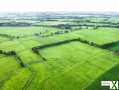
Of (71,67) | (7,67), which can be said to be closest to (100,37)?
(71,67)

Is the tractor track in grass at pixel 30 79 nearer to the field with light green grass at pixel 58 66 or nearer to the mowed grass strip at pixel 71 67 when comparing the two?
the field with light green grass at pixel 58 66

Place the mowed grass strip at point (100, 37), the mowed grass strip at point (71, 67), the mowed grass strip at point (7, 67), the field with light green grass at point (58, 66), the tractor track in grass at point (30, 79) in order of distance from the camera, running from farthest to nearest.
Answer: the mowed grass strip at point (100, 37), the mowed grass strip at point (7, 67), the field with light green grass at point (58, 66), the mowed grass strip at point (71, 67), the tractor track in grass at point (30, 79)

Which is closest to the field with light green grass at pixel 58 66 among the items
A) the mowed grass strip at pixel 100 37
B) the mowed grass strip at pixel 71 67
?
the mowed grass strip at pixel 71 67

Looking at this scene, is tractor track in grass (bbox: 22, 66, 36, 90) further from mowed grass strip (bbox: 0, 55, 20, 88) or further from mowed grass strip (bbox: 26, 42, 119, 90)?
mowed grass strip (bbox: 0, 55, 20, 88)

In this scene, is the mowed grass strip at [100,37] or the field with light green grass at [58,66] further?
the mowed grass strip at [100,37]

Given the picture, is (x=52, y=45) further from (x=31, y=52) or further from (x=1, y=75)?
(x=1, y=75)

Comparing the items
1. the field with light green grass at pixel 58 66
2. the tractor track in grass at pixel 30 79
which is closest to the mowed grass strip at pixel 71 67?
the field with light green grass at pixel 58 66

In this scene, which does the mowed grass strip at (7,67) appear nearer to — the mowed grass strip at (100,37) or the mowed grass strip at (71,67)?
the mowed grass strip at (71,67)

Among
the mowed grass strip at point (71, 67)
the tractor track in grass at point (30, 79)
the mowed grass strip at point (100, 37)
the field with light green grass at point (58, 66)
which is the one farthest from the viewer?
the mowed grass strip at point (100, 37)

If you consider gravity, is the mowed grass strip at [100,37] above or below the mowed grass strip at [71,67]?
above
